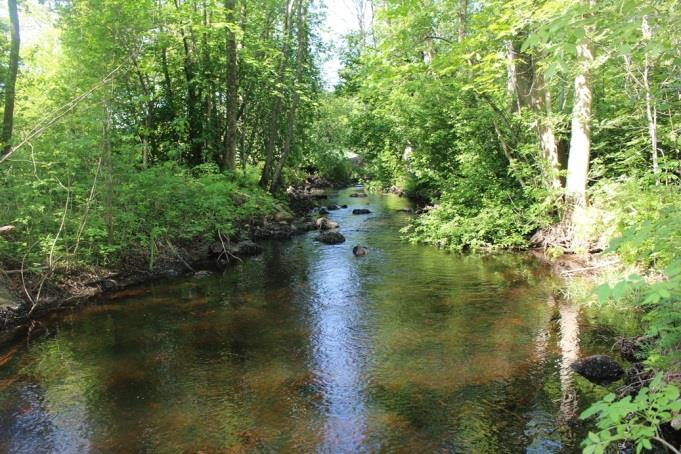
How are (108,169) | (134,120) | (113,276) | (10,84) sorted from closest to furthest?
(108,169), (10,84), (113,276), (134,120)

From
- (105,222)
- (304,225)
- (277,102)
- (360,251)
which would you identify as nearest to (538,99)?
(360,251)

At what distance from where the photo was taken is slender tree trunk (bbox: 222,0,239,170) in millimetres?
18312

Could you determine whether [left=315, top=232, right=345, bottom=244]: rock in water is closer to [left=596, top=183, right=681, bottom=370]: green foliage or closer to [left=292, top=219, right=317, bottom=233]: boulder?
[left=292, top=219, right=317, bottom=233]: boulder

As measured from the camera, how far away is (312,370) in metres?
7.14

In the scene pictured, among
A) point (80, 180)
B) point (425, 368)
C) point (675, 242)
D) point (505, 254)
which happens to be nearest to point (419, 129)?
point (505, 254)

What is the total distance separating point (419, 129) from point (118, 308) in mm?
13107

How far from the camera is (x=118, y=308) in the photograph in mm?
10172

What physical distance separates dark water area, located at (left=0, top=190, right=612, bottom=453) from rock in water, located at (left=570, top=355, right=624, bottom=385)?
189 millimetres

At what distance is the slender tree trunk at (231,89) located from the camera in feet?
60.1

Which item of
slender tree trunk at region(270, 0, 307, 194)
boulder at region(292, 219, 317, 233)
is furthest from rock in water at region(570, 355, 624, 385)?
slender tree trunk at region(270, 0, 307, 194)

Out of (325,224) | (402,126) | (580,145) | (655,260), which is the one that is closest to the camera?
(655,260)

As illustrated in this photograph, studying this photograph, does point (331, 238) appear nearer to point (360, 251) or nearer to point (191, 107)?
point (360, 251)

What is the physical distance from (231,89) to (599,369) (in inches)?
A: 625

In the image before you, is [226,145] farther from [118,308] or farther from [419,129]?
[118,308]
